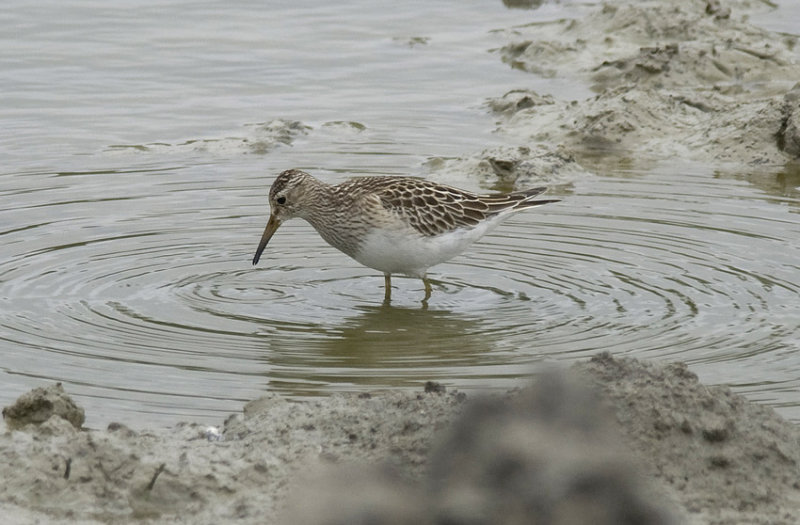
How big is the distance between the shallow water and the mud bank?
1.32 feet

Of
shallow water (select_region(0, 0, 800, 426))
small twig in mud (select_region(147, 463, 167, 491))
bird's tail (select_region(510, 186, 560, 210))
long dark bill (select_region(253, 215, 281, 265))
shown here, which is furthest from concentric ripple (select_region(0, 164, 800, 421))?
small twig in mud (select_region(147, 463, 167, 491))

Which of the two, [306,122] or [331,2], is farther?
[331,2]

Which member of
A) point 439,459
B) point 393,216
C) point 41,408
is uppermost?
point 439,459

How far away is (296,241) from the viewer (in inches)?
444

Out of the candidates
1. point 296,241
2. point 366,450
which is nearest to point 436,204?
→ point 296,241

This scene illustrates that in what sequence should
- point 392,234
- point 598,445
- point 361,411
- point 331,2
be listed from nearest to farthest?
point 598,445 → point 361,411 → point 392,234 → point 331,2

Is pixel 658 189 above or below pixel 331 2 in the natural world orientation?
below

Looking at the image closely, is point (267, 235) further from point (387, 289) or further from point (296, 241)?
point (296, 241)

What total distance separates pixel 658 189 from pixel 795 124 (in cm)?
191

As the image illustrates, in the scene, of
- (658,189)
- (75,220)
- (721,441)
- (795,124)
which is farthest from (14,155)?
(721,441)

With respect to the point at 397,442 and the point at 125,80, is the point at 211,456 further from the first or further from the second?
the point at 125,80

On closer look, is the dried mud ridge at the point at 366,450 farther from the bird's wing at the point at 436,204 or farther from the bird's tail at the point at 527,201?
the bird's tail at the point at 527,201

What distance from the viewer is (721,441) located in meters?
5.78

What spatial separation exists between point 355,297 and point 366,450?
3.92 m
